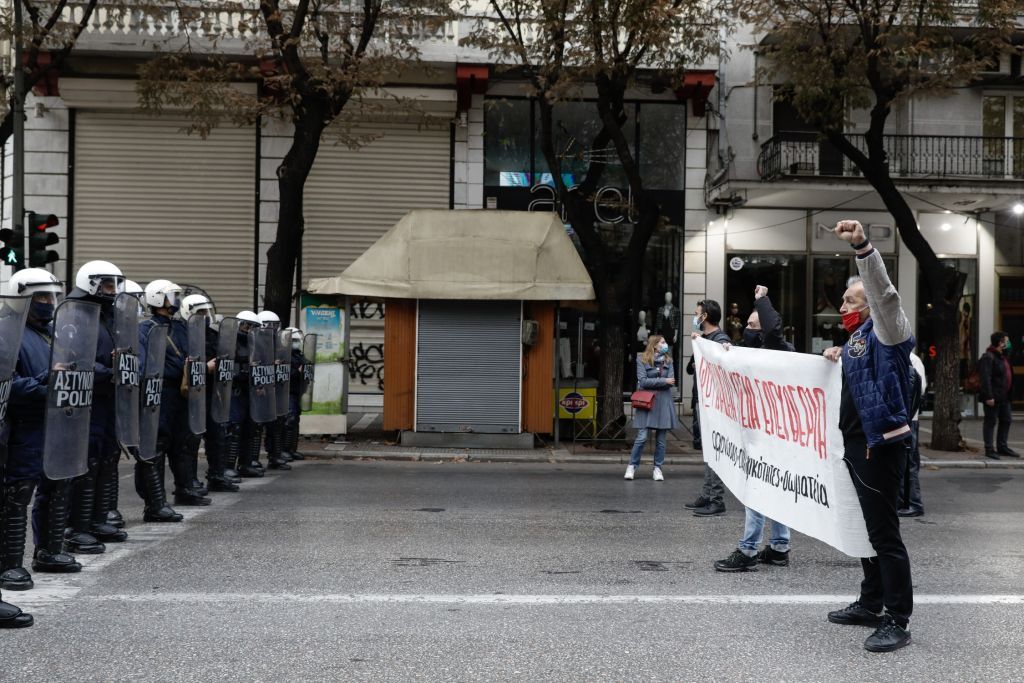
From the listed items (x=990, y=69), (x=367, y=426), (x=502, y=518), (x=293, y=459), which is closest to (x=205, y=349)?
(x=502, y=518)

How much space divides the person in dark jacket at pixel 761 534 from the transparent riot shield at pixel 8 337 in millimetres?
4679

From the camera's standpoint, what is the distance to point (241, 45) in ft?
66.6

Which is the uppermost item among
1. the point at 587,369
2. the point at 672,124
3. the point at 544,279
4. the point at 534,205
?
the point at 672,124

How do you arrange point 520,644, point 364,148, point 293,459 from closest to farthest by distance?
point 520,644 → point 293,459 → point 364,148

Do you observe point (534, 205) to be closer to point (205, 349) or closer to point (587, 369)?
point (587, 369)

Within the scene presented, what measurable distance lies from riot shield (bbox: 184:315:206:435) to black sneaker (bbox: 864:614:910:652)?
639 cm

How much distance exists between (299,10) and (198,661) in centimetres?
1274

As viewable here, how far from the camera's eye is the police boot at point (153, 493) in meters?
9.10

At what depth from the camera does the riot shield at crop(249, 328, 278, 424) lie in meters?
12.0

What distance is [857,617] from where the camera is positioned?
592 cm

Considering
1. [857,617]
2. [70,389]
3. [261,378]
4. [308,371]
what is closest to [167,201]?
[308,371]

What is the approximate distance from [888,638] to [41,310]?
17.7 feet

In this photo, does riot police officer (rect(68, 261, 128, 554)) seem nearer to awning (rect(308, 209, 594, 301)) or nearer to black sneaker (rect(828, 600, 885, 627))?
black sneaker (rect(828, 600, 885, 627))

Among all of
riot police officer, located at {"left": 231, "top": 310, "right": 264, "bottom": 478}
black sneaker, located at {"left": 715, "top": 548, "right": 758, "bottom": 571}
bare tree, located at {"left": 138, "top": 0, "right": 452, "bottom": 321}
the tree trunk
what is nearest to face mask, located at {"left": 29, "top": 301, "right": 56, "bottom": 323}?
riot police officer, located at {"left": 231, "top": 310, "right": 264, "bottom": 478}
